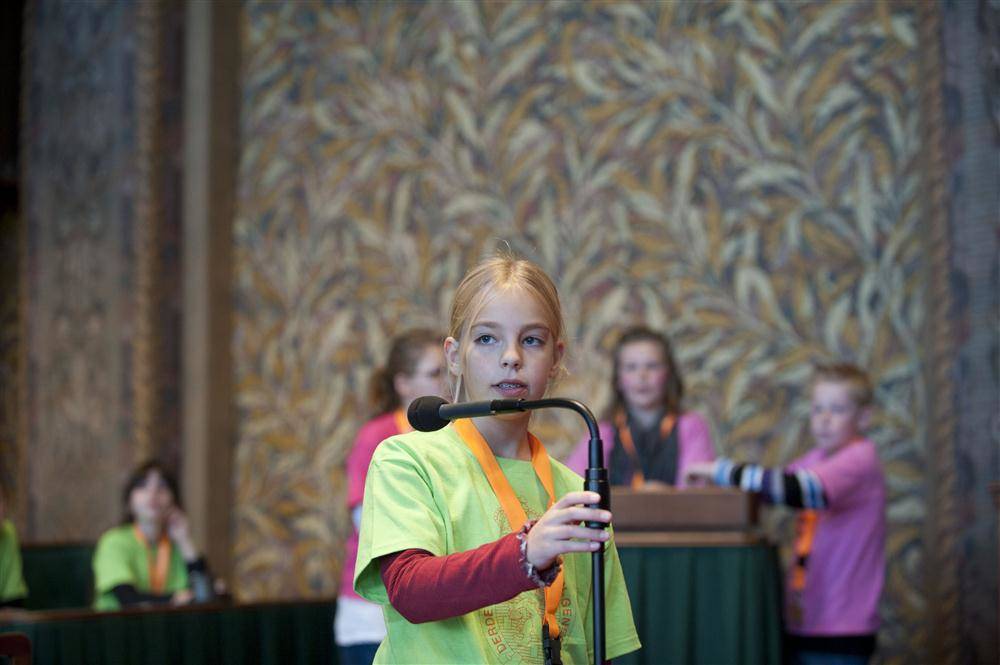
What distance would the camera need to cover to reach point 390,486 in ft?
5.81

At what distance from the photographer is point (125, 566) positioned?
507 centimetres

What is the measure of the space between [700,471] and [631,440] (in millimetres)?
392

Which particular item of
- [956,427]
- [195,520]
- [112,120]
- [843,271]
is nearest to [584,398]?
[843,271]

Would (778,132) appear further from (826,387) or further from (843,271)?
(826,387)

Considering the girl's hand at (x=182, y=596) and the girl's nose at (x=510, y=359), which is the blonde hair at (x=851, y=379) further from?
the girl's nose at (x=510, y=359)

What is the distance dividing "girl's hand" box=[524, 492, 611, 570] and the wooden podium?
2.35 m

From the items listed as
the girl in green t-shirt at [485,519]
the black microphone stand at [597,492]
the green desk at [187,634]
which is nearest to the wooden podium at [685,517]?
the green desk at [187,634]

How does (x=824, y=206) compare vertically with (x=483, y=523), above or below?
above

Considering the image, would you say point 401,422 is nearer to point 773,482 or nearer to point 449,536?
point 773,482

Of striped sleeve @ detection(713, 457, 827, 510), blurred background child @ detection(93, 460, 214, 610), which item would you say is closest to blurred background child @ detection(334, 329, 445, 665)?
striped sleeve @ detection(713, 457, 827, 510)

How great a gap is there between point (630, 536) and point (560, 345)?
206 cm

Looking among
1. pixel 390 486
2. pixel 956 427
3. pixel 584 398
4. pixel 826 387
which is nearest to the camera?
pixel 390 486

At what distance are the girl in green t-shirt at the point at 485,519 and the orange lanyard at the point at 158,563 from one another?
3687mm

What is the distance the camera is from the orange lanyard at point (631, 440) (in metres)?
4.36
